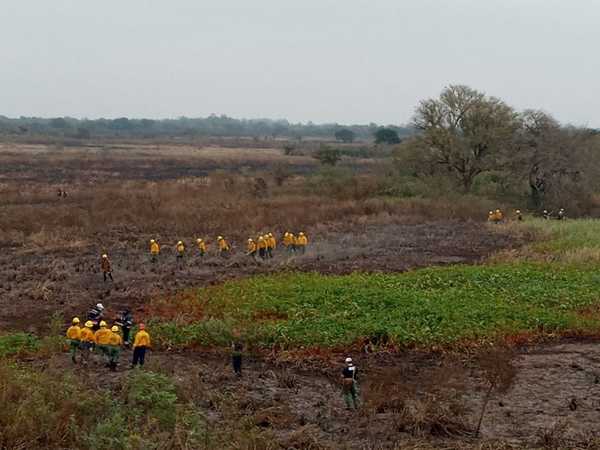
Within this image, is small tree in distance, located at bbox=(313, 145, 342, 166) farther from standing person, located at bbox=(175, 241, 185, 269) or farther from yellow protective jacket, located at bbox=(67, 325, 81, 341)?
yellow protective jacket, located at bbox=(67, 325, 81, 341)

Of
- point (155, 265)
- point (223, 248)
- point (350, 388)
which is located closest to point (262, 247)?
point (223, 248)

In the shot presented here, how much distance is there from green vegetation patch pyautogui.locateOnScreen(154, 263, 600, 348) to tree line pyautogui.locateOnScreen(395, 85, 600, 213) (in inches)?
765

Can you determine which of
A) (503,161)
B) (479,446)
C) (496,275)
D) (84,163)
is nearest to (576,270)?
(496,275)

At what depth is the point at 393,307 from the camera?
17031 millimetres

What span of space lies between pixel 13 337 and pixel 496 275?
13128 millimetres

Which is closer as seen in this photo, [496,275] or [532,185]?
[496,275]

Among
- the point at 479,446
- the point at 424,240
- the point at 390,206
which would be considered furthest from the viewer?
the point at 390,206

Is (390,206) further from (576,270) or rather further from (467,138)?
(576,270)

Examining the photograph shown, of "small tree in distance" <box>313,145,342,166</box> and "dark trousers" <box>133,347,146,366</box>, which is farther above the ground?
"small tree in distance" <box>313,145,342,166</box>

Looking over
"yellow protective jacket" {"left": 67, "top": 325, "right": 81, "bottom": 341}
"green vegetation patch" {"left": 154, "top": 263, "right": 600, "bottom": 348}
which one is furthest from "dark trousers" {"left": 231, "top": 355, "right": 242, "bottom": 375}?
"yellow protective jacket" {"left": 67, "top": 325, "right": 81, "bottom": 341}

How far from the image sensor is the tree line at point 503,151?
39.0 m

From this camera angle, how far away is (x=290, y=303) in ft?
57.4

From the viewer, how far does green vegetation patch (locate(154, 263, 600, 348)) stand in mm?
15258

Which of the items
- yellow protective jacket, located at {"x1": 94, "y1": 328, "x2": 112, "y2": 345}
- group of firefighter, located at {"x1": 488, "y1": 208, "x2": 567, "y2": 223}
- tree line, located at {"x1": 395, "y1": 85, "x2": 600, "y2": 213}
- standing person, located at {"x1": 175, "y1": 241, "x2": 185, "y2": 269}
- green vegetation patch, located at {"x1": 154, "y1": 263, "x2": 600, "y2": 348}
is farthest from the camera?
tree line, located at {"x1": 395, "y1": 85, "x2": 600, "y2": 213}
